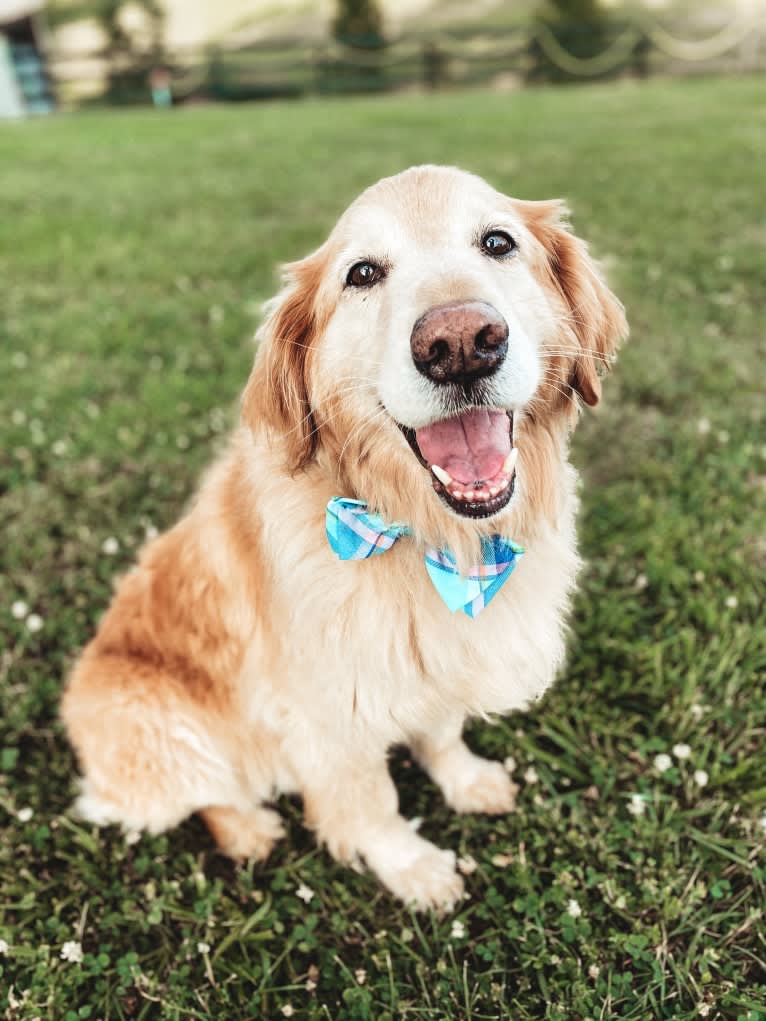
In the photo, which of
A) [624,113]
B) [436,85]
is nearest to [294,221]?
[624,113]

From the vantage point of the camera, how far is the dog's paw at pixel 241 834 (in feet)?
8.02

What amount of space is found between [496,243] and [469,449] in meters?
0.66

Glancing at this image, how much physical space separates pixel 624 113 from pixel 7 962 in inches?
687

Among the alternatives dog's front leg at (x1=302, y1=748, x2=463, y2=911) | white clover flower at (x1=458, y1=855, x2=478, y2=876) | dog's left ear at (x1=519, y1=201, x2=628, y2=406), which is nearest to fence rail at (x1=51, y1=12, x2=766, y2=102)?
dog's left ear at (x1=519, y1=201, x2=628, y2=406)

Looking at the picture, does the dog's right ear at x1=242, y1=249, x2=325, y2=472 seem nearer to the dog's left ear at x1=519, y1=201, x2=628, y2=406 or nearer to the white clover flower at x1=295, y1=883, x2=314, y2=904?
the dog's left ear at x1=519, y1=201, x2=628, y2=406

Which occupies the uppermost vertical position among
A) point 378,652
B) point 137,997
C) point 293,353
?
point 293,353

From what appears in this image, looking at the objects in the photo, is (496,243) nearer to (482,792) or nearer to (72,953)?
(482,792)

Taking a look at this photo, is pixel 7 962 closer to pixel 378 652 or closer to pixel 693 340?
pixel 378 652

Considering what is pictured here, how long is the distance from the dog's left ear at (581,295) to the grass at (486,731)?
125 cm

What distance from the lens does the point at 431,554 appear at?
196 cm

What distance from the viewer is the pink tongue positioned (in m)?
1.79

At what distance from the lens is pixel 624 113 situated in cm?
1498

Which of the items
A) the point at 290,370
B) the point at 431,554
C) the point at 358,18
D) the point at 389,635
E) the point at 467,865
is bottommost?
the point at 467,865

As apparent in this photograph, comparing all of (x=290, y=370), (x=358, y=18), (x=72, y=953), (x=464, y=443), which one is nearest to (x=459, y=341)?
(x=464, y=443)
